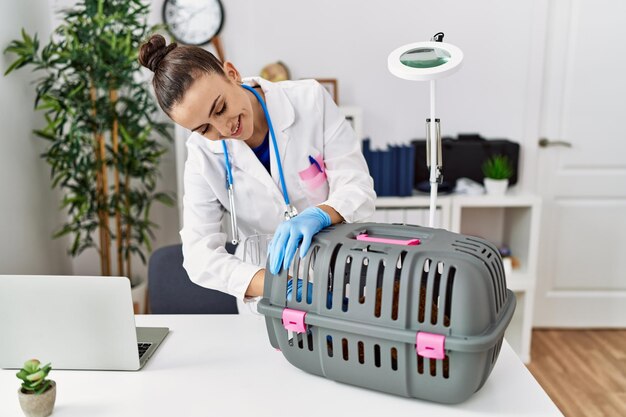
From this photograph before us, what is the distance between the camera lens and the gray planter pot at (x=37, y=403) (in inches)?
37.5

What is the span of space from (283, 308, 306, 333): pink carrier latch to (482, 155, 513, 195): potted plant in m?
1.90

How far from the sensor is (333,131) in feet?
4.80

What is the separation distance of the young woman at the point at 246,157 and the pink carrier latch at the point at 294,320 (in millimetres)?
198

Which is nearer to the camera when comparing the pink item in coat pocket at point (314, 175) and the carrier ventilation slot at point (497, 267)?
the carrier ventilation slot at point (497, 267)

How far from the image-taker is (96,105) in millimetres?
2439

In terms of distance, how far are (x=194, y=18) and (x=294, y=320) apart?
219 centimetres

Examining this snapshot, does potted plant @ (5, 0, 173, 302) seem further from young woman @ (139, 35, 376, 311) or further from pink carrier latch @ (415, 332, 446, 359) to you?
pink carrier latch @ (415, 332, 446, 359)

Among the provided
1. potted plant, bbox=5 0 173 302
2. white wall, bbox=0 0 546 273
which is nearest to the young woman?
potted plant, bbox=5 0 173 302

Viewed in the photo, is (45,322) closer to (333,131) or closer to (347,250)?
(347,250)

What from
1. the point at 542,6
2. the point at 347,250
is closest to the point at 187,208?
the point at 347,250

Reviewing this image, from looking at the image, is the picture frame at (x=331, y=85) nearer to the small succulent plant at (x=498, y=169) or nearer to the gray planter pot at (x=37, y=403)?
the small succulent plant at (x=498, y=169)

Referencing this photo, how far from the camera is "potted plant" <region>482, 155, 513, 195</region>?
104 inches

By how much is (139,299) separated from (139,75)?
112 cm

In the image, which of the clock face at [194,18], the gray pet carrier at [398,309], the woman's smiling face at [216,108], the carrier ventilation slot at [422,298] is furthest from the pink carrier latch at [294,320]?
the clock face at [194,18]
